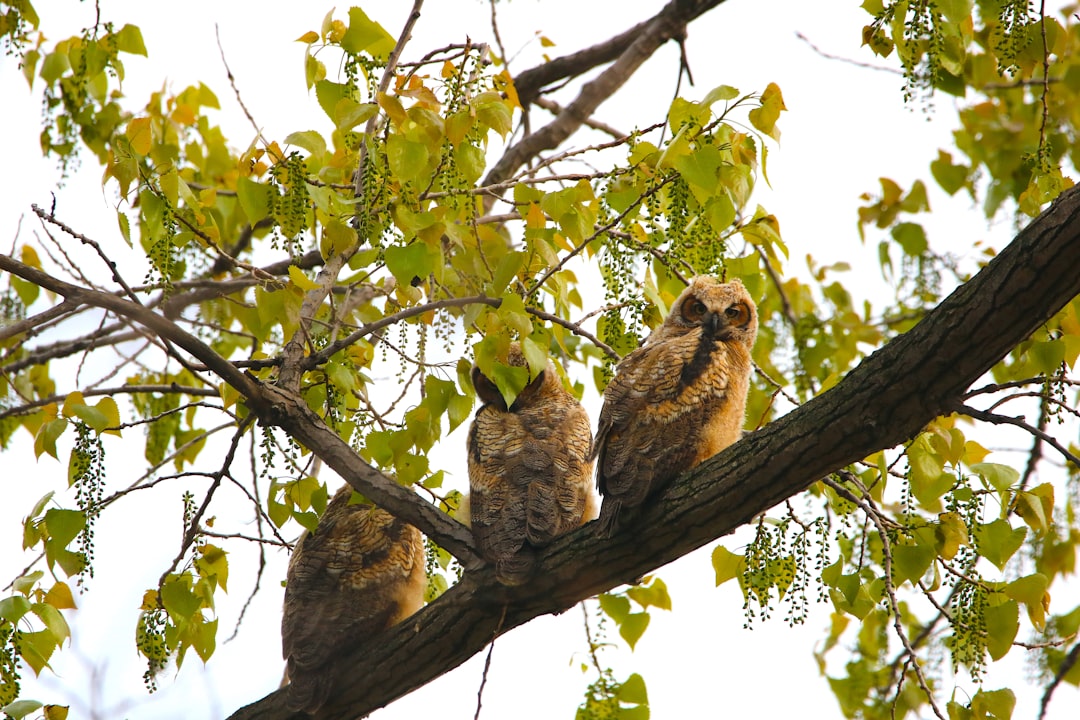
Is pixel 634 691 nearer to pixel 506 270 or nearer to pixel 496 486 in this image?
pixel 496 486

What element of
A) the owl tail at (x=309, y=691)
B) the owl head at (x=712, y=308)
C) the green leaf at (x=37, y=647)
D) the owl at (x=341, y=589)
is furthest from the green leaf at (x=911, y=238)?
the green leaf at (x=37, y=647)

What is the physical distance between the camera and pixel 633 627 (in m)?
3.88

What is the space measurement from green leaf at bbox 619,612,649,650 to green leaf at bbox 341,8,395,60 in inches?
91.9

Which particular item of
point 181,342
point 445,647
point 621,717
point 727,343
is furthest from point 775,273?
point 181,342

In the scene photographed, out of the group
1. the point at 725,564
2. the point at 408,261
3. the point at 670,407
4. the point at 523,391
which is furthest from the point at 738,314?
the point at 408,261

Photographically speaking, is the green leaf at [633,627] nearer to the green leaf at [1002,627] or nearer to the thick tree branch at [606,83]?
the green leaf at [1002,627]

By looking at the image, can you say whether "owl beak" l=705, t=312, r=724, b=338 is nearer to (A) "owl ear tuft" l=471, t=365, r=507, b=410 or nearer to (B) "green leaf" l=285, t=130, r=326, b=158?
(A) "owl ear tuft" l=471, t=365, r=507, b=410

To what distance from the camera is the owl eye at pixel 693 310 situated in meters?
3.96

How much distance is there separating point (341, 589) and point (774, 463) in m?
1.80

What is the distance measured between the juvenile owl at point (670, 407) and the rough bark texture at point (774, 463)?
14 centimetres

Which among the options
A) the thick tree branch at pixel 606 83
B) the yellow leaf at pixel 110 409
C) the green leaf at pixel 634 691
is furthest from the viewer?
the thick tree branch at pixel 606 83

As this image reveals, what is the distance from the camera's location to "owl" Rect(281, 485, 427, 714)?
3.38m

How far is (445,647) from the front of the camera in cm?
316

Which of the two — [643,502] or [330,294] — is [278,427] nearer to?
[330,294]
